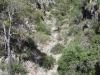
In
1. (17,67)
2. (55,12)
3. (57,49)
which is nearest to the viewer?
(17,67)

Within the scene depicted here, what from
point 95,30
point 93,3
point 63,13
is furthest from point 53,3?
point 95,30

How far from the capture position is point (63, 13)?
35406 millimetres

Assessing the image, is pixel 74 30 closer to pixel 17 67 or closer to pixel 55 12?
pixel 55 12

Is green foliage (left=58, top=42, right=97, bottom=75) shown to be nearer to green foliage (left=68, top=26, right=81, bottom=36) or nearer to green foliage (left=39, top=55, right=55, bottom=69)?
green foliage (left=39, top=55, right=55, bottom=69)

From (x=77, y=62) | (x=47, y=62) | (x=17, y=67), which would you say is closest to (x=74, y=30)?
(x=47, y=62)

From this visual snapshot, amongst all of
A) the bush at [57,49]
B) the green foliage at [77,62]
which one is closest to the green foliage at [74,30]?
the bush at [57,49]

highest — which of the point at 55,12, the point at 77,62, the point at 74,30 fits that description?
the point at 55,12

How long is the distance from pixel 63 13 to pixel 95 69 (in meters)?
18.6

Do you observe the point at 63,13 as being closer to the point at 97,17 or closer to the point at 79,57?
the point at 97,17

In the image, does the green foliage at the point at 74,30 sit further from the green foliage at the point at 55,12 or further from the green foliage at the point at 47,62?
the green foliage at the point at 55,12

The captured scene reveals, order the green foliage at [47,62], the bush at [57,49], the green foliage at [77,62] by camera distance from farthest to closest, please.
A: the bush at [57,49] → the green foliage at [47,62] → the green foliage at [77,62]

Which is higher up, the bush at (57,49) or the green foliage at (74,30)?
the green foliage at (74,30)

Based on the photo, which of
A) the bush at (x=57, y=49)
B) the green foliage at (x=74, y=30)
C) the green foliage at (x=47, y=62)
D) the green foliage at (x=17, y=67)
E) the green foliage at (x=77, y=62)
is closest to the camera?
the green foliage at (x=77, y=62)

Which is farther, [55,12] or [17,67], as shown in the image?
[55,12]
